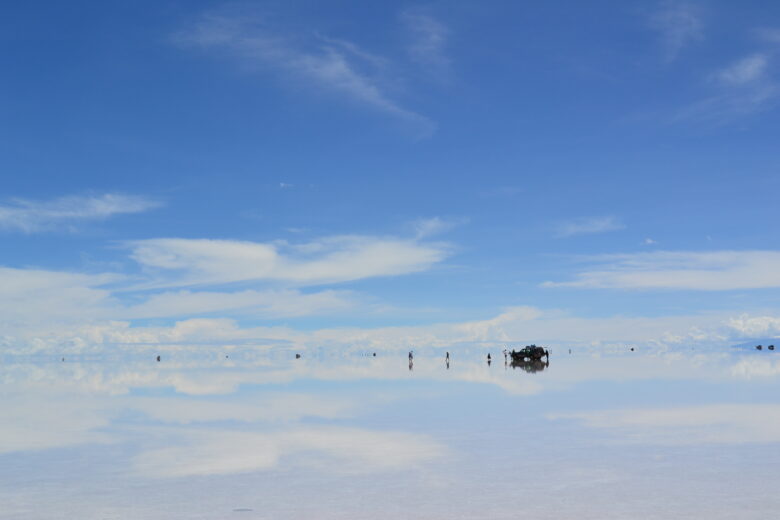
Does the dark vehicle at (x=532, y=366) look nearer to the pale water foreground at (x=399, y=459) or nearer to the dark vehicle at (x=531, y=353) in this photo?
the dark vehicle at (x=531, y=353)

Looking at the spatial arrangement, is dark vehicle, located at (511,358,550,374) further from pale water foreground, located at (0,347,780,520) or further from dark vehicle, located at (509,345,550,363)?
pale water foreground, located at (0,347,780,520)

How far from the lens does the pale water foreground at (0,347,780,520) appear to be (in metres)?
16.5

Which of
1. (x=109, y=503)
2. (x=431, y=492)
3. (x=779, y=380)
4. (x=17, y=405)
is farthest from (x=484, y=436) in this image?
(x=779, y=380)

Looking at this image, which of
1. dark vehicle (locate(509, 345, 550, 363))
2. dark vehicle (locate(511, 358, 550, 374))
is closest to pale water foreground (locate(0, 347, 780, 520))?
dark vehicle (locate(511, 358, 550, 374))

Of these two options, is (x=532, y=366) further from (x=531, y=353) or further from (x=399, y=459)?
(x=399, y=459)

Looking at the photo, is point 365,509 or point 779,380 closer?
point 365,509

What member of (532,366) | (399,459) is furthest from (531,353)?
(399,459)

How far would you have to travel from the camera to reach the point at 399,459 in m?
23.0

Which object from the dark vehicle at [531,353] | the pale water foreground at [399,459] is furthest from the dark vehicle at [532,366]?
the pale water foreground at [399,459]

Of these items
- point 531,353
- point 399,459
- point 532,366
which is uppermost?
point 531,353

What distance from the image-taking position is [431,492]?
18000mm

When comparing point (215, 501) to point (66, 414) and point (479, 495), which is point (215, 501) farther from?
point (66, 414)

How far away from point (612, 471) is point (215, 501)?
10.9 m

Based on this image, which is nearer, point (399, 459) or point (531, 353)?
point (399, 459)
